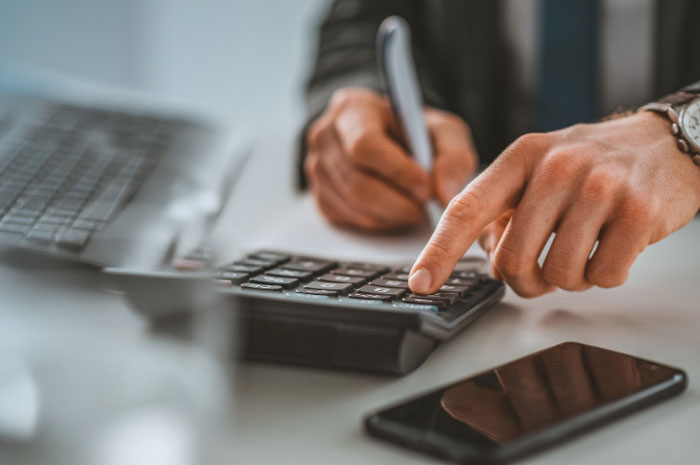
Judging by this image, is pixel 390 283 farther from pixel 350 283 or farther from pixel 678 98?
pixel 678 98

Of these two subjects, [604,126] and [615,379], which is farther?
[604,126]

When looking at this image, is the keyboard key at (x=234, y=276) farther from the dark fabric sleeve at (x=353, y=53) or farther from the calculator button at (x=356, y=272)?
the dark fabric sleeve at (x=353, y=53)

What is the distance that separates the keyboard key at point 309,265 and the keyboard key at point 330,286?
0.02 metres

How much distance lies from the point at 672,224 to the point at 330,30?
2.14 feet

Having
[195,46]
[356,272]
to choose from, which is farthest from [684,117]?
[195,46]

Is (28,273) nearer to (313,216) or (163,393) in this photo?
(163,393)

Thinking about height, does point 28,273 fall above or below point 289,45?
above

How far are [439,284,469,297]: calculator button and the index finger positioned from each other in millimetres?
14

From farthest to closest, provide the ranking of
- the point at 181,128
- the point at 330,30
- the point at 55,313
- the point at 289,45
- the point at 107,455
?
the point at 289,45
the point at 330,30
the point at 181,128
the point at 55,313
the point at 107,455

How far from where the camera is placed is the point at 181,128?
574 millimetres

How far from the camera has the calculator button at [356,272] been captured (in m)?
0.32

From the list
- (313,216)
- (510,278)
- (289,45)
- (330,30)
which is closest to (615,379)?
(510,278)

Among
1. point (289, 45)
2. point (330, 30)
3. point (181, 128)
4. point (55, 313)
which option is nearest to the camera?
point (55, 313)

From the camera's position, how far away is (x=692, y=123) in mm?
375
